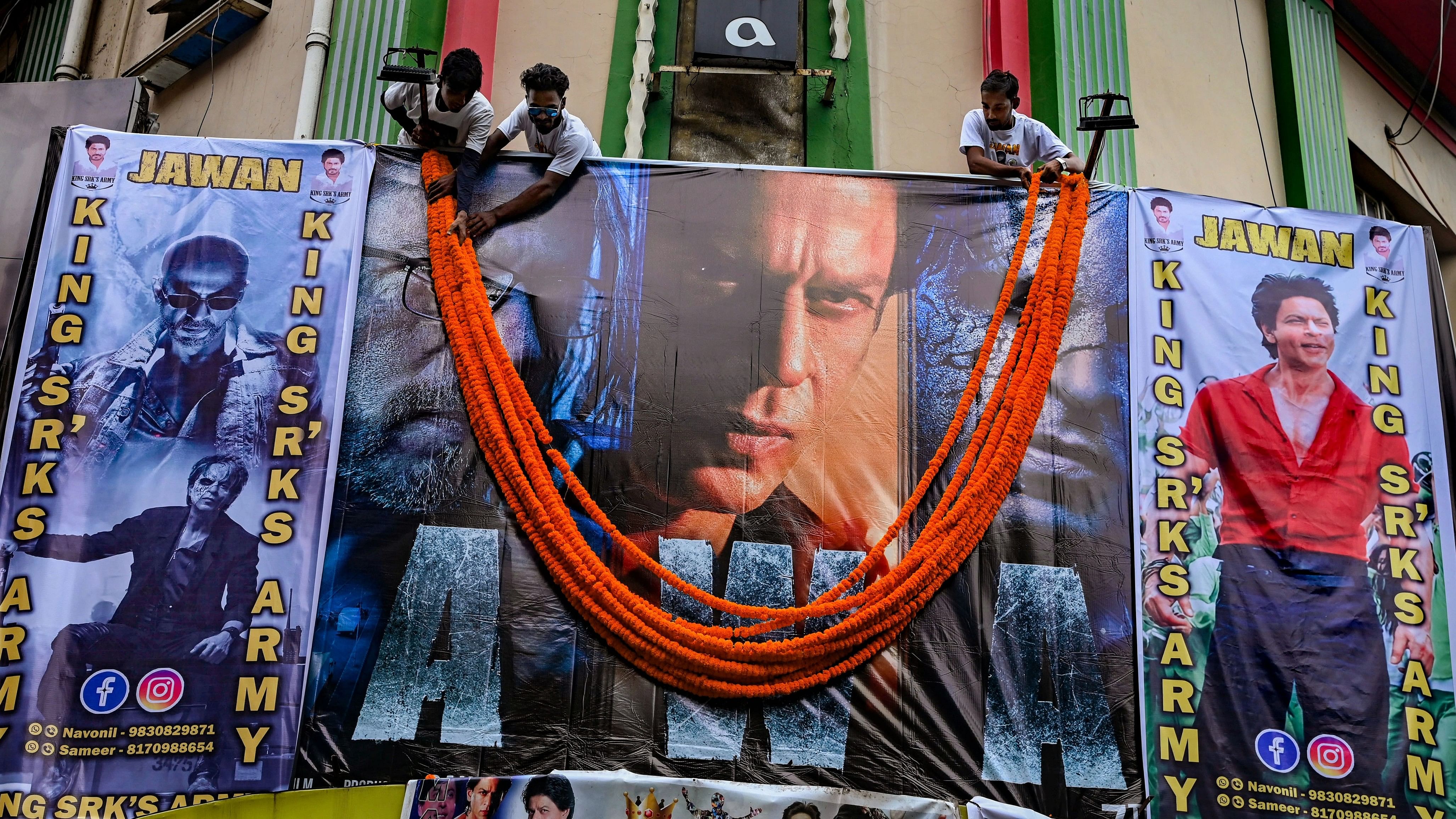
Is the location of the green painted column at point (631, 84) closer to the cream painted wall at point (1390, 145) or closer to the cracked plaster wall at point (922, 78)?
the cracked plaster wall at point (922, 78)

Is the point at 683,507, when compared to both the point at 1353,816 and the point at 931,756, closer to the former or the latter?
the point at 931,756

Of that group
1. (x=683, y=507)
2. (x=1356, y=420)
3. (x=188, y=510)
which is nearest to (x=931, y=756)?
(x=683, y=507)

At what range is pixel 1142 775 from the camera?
5.96m

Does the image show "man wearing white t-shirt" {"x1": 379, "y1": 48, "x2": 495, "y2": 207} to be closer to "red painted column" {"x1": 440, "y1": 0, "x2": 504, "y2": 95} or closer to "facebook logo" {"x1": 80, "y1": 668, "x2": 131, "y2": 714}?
"red painted column" {"x1": 440, "y1": 0, "x2": 504, "y2": 95}

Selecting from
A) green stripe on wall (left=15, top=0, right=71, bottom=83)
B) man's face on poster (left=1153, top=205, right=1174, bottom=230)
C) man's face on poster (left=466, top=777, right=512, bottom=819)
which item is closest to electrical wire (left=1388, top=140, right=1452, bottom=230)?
man's face on poster (left=1153, top=205, right=1174, bottom=230)

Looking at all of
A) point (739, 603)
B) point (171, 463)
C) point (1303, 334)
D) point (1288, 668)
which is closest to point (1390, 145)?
point (1303, 334)

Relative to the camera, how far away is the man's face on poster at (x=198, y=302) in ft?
21.0

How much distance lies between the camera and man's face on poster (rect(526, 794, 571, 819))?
221 inches

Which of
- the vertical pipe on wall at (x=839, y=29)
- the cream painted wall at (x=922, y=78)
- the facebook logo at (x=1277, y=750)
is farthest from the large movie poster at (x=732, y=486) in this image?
the vertical pipe on wall at (x=839, y=29)

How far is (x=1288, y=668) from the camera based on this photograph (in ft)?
20.2

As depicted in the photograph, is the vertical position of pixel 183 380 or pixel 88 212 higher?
pixel 88 212

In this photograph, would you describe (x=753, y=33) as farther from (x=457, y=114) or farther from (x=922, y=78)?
(x=457, y=114)

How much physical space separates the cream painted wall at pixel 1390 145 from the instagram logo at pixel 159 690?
8061 millimetres

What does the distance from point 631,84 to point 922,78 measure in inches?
68.8
